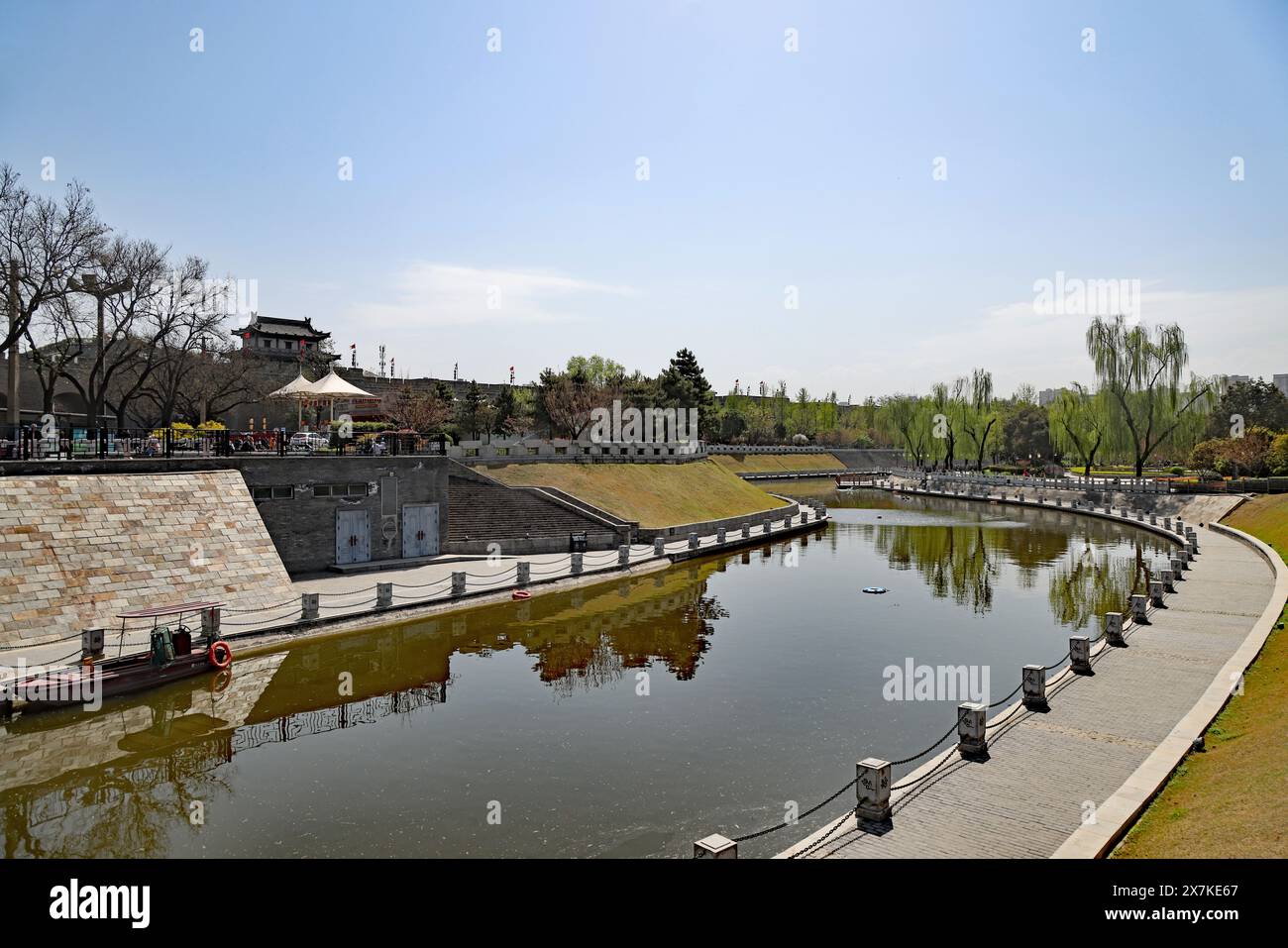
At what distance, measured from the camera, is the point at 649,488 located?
47531 millimetres

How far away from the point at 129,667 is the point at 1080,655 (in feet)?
71.1

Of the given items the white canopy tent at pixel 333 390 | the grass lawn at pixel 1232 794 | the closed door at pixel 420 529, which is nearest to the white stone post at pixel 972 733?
the grass lawn at pixel 1232 794

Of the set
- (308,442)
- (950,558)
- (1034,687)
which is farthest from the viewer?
(950,558)

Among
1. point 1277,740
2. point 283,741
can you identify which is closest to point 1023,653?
point 1277,740

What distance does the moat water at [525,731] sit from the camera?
11.2 meters

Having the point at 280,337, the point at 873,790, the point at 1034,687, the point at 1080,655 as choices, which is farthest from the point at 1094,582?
the point at 280,337

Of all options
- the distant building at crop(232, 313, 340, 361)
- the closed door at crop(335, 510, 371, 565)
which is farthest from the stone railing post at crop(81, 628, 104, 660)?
the distant building at crop(232, 313, 340, 361)

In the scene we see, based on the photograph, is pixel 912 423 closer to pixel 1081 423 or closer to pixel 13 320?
pixel 1081 423

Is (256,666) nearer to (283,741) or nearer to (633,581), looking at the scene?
(283,741)

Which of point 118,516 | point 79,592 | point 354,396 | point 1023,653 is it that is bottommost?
point 1023,653

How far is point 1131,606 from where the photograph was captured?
75.7 ft

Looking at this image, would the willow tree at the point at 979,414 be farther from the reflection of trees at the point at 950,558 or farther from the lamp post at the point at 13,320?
the lamp post at the point at 13,320

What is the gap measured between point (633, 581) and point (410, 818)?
66.3 ft

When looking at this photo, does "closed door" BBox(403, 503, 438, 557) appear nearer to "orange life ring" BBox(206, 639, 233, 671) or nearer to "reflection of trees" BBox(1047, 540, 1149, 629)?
"orange life ring" BBox(206, 639, 233, 671)
